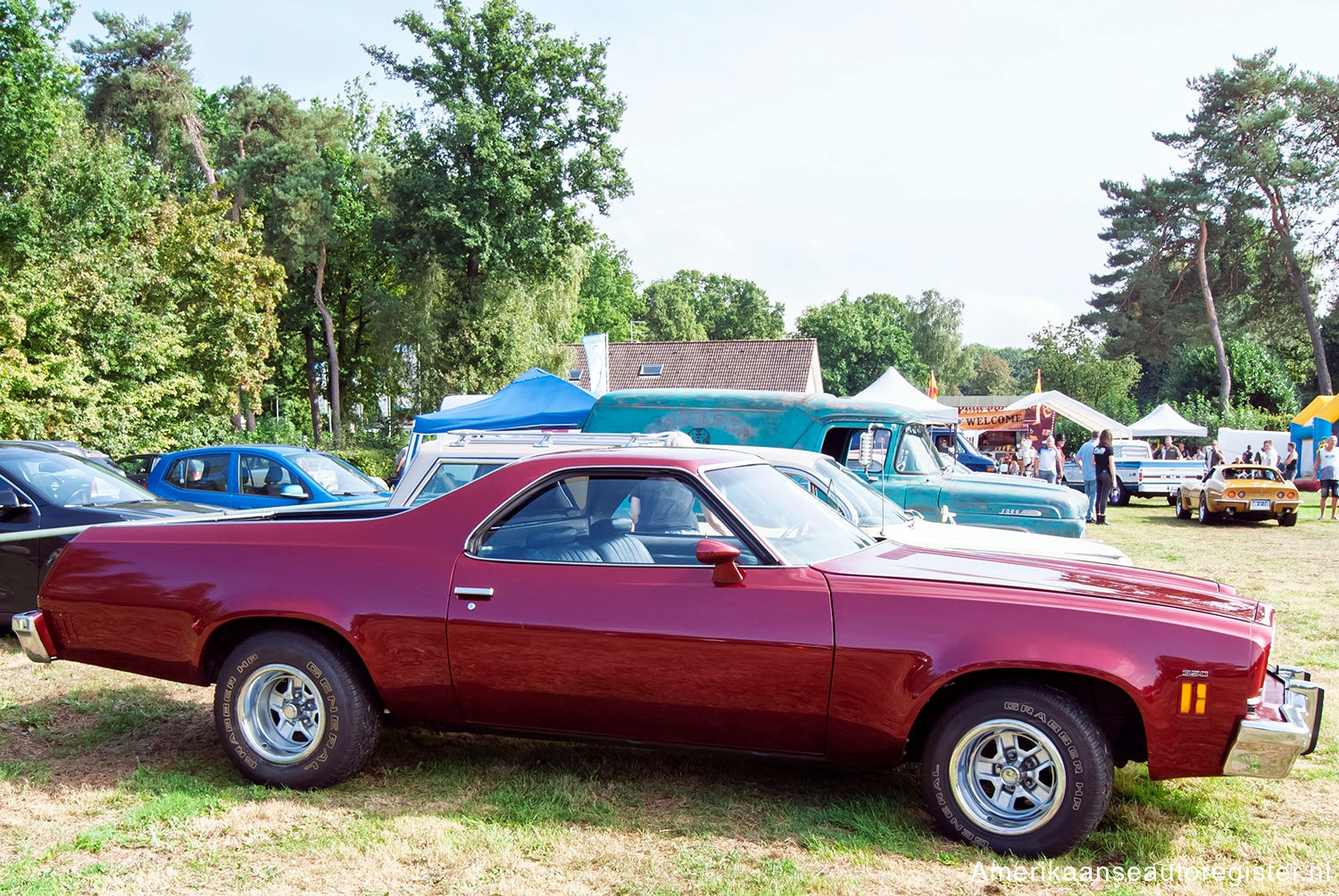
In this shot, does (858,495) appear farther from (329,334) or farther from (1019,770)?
(329,334)

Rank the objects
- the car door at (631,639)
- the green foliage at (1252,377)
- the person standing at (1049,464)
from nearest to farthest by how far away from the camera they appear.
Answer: the car door at (631,639) → the person standing at (1049,464) → the green foliage at (1252,377)

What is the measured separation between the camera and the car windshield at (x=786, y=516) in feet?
13.7

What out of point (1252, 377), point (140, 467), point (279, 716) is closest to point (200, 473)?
point (140, 467)

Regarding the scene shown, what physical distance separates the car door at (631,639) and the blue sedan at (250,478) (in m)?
8.11

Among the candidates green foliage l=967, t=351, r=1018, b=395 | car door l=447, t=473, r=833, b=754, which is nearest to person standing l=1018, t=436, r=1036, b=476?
car door l=447, t=473, r=833, b=754

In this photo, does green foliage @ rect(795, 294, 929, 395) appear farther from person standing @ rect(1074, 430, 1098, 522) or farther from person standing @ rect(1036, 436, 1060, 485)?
person standing @ rect(1074, 430, 1098, 522)

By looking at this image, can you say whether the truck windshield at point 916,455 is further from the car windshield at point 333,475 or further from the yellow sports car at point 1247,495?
the yellow sports car at point 1247,495

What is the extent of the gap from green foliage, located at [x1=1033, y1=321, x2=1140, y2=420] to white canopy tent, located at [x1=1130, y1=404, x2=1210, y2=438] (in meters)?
21.6

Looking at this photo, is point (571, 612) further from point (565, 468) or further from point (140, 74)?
point (140, 74)

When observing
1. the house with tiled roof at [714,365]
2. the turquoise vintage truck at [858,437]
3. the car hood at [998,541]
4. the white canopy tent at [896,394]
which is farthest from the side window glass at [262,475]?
the house with tiled roof at [714,365]

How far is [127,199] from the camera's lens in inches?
970

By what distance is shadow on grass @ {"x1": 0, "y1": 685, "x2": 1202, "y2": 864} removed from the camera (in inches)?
156

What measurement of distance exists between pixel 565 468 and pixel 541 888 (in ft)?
5.51

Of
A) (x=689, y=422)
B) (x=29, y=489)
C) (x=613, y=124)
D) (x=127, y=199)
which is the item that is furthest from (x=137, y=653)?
(x=613, y=124)
